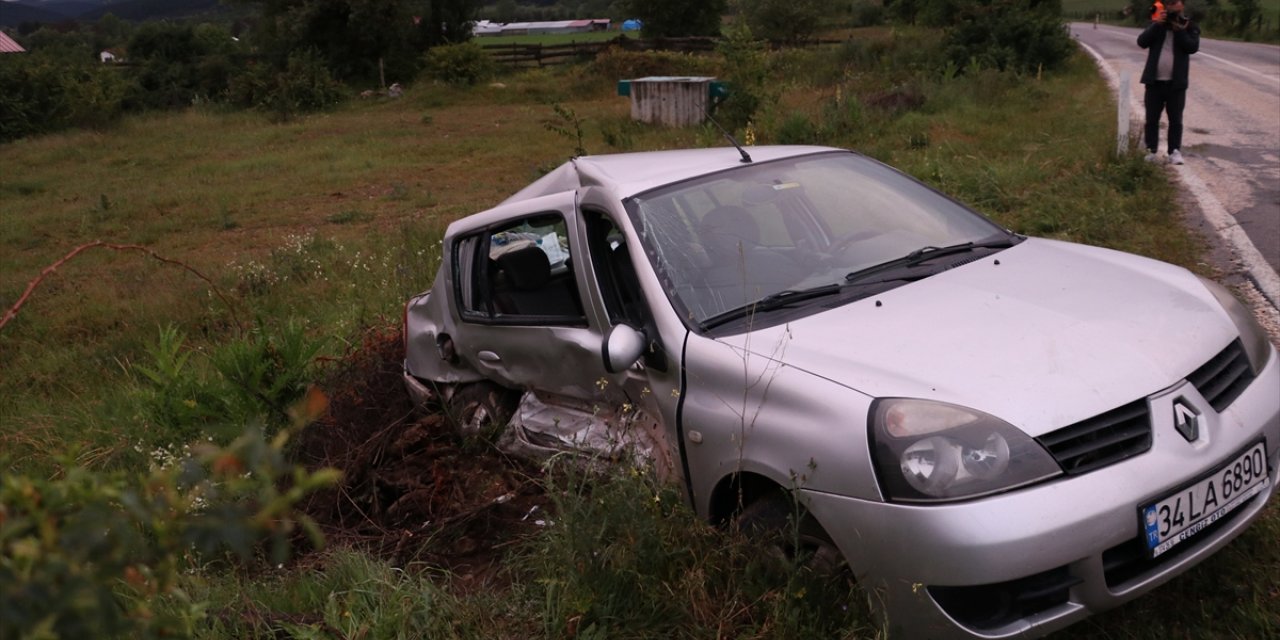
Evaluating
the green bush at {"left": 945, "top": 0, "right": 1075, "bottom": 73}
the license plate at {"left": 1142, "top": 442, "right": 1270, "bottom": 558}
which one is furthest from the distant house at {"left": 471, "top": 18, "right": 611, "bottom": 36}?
the license plate at {"left": 1142, "top": 442, "right": 1270, "bottom": 558}

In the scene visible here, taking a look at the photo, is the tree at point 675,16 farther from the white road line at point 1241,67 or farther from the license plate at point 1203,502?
the license plate at point 1203,502

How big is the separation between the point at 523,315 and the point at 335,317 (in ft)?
13.4

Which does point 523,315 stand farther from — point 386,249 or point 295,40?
point 295,40

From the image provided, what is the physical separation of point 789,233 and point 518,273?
49.5 inches

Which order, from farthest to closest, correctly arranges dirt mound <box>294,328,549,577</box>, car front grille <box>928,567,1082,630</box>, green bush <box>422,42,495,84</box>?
green bush <box>422,42,495,84</box>, dirt mound <box>294,328,549,577</box>, car front grille <box>928,567,1082,630</box>

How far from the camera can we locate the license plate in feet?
8.72

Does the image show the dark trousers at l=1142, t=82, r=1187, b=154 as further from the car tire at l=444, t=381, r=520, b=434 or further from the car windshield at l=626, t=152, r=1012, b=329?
the car tire at l=444, t=381, r=520, b=434

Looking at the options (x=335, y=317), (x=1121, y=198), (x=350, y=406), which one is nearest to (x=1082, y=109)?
(x=1121, y=198)

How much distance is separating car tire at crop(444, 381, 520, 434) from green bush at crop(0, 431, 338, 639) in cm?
320

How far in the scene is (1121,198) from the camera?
27.1 feet

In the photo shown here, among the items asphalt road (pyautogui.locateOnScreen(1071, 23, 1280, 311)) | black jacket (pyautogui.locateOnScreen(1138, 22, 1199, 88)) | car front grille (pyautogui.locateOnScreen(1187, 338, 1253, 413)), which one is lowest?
asphalt road (pyautogui.locateOnScreen(1071, 23, 1280, 311))

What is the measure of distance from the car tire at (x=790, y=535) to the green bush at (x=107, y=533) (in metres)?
1.83

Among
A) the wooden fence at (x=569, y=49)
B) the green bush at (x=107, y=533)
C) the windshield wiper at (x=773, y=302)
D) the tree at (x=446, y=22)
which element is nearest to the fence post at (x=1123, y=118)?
the windshield wiper at (x=773, y=302)

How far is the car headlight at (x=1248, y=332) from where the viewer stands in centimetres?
325
